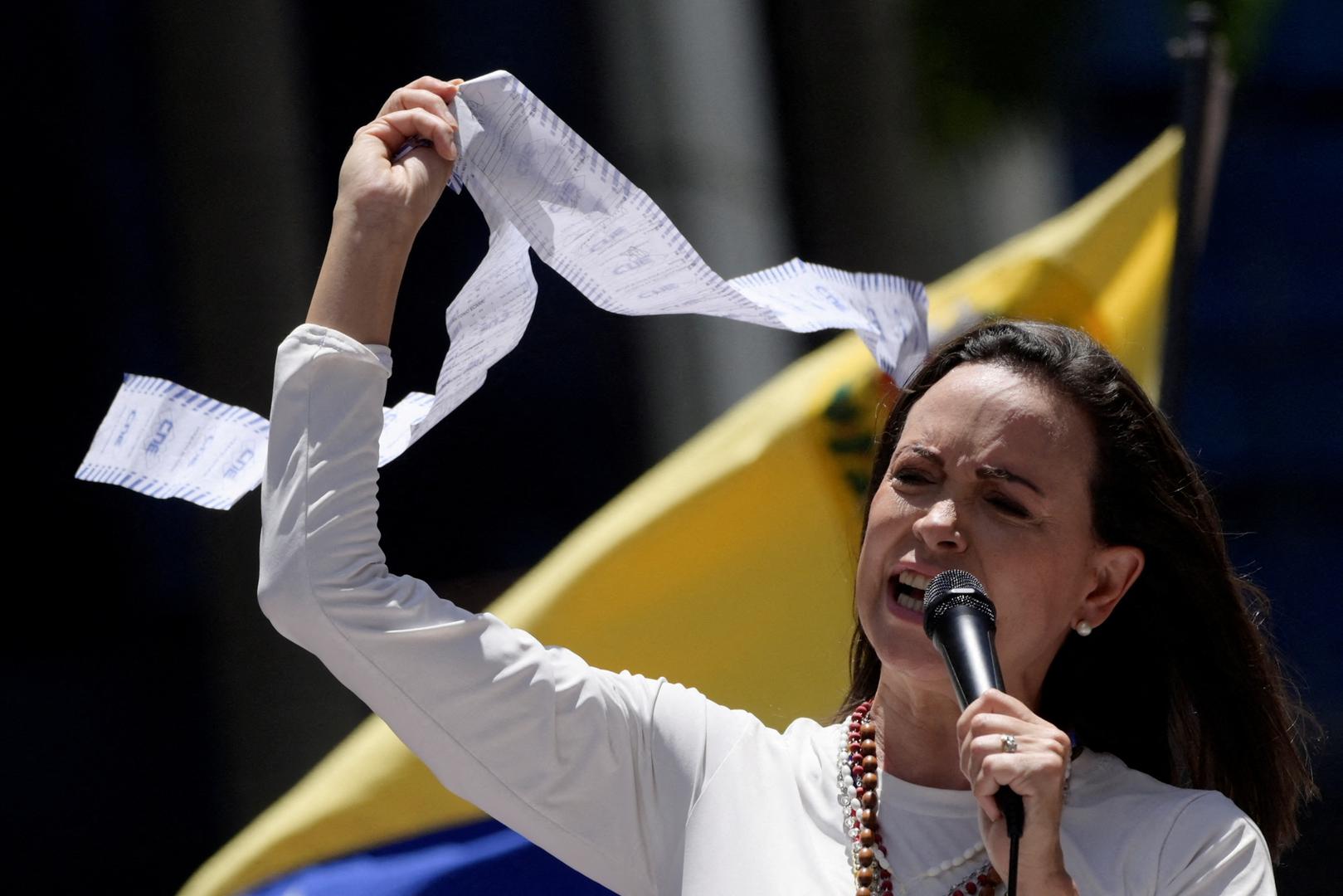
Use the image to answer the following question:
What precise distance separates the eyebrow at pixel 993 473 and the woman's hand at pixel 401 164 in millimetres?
557

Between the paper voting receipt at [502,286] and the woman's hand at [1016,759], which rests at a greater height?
the paper voting receipt at [502,286]

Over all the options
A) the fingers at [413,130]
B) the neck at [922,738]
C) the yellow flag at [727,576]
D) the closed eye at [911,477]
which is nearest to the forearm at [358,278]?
the fingers at [413,130]

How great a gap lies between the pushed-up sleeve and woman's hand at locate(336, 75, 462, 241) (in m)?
0.13

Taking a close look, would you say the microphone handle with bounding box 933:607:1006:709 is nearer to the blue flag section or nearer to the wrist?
the wrist

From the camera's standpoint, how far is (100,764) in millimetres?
2412

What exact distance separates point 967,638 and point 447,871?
3.81 feet

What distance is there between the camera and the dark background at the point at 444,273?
7.98 feet

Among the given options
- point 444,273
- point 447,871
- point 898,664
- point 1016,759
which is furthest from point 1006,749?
point 444,273

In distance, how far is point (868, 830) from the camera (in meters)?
1.52

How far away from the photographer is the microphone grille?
1250 millimetres

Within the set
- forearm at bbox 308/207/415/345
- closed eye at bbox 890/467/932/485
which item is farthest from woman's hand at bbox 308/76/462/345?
closed eye at bbox 890/467/932/485

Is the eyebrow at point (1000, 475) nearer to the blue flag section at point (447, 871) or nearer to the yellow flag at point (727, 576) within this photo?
the yellow flag at point (727, 576)

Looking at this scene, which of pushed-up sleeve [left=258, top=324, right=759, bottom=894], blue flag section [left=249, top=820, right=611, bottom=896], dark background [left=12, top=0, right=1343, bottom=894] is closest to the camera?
pushed-up sleeve [left=258, top=324, right=759, bottom=894]

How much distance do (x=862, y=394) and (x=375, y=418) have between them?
48.7 inches
